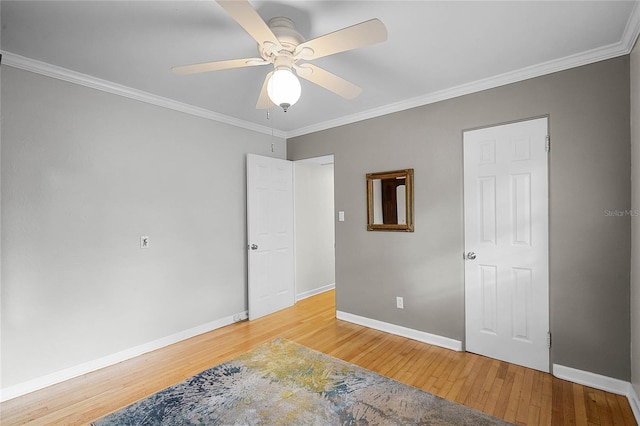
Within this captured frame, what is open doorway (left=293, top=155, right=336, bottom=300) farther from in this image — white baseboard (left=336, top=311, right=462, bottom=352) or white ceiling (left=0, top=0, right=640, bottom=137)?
white ceiling (left=0, top=0, right=640, bottom=137)

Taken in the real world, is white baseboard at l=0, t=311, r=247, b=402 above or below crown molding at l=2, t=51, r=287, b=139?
below

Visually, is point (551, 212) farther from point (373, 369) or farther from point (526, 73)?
point (373, 369)

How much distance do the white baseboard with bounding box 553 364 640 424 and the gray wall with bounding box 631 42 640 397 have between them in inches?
3.2

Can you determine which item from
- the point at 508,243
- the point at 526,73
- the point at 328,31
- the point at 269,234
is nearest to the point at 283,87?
the point at 328,31

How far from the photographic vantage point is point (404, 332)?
10.6ft

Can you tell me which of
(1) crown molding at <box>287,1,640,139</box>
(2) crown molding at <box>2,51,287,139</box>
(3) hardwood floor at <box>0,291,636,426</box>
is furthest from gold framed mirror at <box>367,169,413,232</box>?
(2) crown molding at <box>2,51,287,139</box>

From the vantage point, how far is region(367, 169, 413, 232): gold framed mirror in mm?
3174

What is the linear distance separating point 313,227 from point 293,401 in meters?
3.06

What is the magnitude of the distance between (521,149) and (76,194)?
3.75 m

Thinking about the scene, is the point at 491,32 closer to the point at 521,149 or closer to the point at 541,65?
the point at 541,65

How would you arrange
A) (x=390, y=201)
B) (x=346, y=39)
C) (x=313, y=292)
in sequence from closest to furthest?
(x=346, y=39) < (x=390, y=201) < (x=313, y=292)

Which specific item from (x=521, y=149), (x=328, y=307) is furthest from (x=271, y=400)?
(x=521, y=149)

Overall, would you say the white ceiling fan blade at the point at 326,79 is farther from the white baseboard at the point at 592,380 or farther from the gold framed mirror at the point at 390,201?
the white baseboard at the point at 592,380

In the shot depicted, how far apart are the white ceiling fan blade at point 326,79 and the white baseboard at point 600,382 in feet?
8.70
